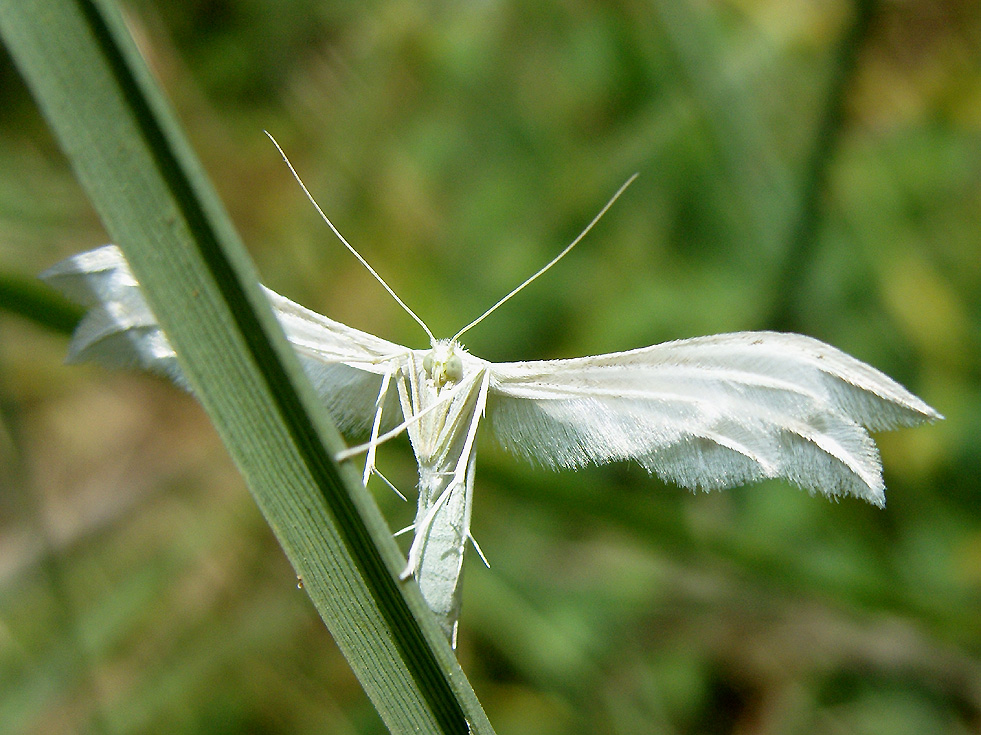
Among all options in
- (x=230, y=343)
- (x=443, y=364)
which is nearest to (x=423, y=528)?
(x=443, y=364)

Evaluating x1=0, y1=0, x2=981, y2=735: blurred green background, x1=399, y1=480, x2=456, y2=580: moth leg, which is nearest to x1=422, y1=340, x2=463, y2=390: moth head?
x1=399, y1=480, x2=456, y2=580: moth leg

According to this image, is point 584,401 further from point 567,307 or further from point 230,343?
point 567,307

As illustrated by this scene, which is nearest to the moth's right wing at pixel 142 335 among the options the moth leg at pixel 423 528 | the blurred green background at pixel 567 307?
the moth leg at pixel 423 528

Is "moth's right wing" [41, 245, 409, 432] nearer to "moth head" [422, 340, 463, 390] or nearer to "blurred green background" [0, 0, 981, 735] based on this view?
"moth head" [422, 340, 463, 390]

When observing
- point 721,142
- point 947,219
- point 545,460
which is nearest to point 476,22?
point 721,142

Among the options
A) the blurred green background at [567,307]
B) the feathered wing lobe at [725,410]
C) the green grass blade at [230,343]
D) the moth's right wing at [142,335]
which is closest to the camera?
the green grass blade at [230,343]

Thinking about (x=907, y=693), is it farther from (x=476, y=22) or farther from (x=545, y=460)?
(x=476, y=22)

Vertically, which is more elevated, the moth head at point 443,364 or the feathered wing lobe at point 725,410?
the moth head at point 443,364

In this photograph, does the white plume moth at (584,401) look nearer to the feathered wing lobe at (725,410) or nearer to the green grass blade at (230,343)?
the feathered wing lobe at (725,410)
